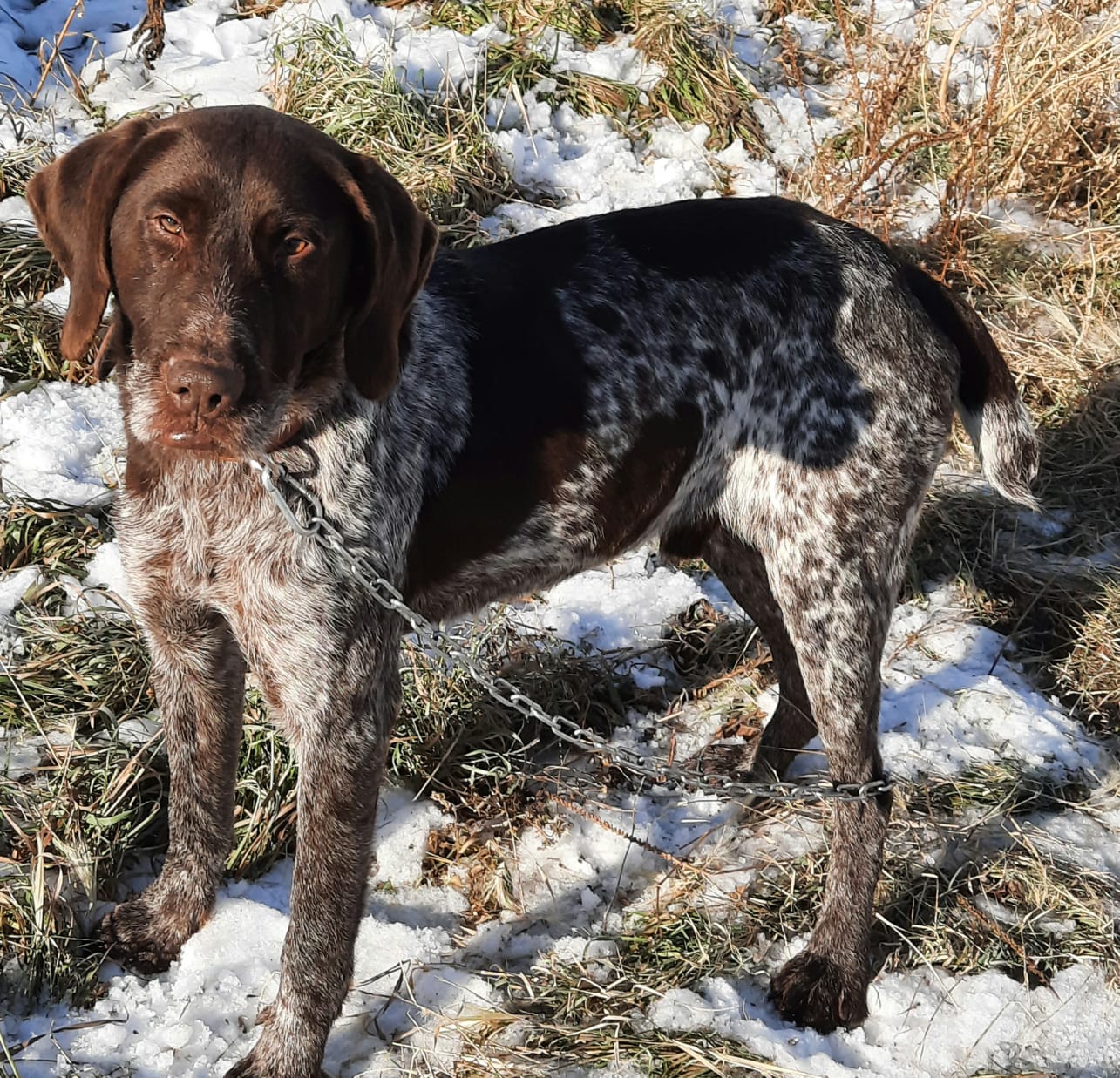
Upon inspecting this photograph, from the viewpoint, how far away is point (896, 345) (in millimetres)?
3426

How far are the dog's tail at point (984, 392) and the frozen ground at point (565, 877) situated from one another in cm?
106

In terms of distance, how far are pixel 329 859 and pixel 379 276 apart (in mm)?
1326

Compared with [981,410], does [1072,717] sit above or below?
below

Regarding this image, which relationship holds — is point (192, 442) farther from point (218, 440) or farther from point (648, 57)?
point (648, 57)

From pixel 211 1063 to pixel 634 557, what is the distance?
245 centimetres

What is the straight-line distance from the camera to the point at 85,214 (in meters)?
2.57

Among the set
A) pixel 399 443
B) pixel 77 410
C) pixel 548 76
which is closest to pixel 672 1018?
pixel 399 443

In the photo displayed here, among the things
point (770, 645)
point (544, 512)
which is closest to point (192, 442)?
point (544, 512)

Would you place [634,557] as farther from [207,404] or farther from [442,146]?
[207,404]

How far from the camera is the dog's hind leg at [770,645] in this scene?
12.4 ft

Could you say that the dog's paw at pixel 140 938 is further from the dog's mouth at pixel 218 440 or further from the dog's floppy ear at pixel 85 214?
the dog's floppy ear at pixel 85 214

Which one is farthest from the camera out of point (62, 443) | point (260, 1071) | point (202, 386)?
point (62, 443)

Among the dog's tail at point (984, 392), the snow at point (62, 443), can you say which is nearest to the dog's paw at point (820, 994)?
the dog's tail at point (984, 392)

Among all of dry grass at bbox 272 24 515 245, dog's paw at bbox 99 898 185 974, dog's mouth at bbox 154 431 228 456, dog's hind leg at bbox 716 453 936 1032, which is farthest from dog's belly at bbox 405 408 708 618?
dry grass at bbox 272 24 515 245
